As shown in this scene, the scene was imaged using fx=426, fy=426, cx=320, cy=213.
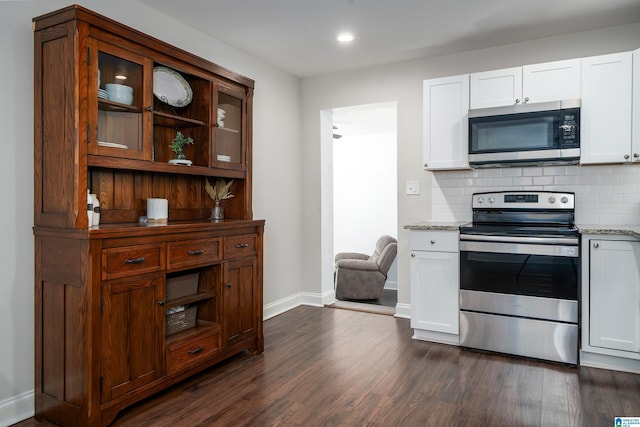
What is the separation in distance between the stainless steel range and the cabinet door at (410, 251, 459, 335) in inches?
2.7

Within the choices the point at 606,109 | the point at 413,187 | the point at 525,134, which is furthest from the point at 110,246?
the point at 606,109

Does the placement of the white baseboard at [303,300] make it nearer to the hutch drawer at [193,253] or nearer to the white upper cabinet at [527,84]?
the hutch drawer at [193,253]

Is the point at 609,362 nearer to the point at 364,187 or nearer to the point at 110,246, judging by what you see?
the point at 110,246

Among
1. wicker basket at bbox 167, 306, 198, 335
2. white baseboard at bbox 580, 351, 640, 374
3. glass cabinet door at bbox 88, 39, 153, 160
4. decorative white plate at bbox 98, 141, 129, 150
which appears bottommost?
white baseboard at bbox 580, 351, 640, 374

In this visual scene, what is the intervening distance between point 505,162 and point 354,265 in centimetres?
244

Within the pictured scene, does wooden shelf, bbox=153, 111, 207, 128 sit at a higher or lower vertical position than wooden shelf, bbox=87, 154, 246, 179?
higher

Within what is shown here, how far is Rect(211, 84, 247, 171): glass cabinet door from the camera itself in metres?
3.00

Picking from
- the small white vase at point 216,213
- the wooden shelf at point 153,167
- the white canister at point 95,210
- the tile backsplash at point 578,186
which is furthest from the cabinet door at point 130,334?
the tile backsplash at point 578,186

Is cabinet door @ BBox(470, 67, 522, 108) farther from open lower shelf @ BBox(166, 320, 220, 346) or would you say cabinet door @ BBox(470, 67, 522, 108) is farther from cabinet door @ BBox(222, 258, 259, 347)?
open lower shelf @ BBox(166, 320, 220, 346)

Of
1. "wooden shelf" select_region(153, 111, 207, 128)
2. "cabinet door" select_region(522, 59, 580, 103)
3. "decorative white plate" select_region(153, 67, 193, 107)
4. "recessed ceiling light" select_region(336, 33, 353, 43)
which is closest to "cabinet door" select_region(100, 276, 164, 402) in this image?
"wooden shelf" select_region(153, 111, 207, 128)

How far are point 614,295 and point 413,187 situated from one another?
1793mm

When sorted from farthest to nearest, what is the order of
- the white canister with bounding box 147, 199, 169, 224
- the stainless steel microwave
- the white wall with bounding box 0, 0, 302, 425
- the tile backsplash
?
the tile backsplash, the stainless steel microwave, the white canister with bounding box 147, 199, 169, 224, the white wall with bounding box 0, 0, 302, 425

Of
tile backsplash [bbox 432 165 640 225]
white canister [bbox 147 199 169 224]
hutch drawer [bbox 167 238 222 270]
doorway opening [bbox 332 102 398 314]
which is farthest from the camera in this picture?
doorway opening [bbox 332 102 398 314]

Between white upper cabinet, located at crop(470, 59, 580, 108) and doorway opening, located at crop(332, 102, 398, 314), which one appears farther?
doorway opening, located at crop(332, 102, 398, 314)
